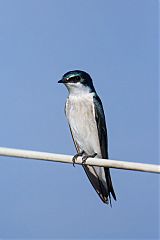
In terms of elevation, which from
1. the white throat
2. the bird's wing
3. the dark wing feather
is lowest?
the bird's wing

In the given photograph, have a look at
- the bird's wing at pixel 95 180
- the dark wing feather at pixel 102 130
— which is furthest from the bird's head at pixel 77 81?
the bird's wing at pixel 95 180

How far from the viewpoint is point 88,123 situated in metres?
7.73

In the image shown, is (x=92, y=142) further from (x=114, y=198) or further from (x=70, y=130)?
(x=114, y=198)

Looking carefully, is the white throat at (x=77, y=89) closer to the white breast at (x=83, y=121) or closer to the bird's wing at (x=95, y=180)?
the white breast at (x=83, y=121)

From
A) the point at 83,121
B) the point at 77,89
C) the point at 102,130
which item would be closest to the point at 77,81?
the point at 77,89

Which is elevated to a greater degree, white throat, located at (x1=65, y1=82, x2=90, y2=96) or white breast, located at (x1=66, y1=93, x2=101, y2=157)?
white throat, located at (x1=65, y1=82, x2=90, y2=96)

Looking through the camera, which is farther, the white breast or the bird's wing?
the white breast

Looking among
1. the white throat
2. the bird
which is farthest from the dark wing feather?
the white throat

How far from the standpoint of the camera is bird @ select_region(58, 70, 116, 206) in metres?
7.51

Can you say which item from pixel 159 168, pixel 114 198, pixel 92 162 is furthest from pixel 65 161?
pixel 114 198

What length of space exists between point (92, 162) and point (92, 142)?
288 cm

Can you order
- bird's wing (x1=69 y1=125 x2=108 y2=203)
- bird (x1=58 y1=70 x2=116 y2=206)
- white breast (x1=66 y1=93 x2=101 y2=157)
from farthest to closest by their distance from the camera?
1. white breast (x1=66 y1=93 x2=101 y2=157)
2. bird (x1=58 y1=70 x2=116 y2=206)
3. bird's wing (x1=69 y1=125 x2=108 y2=203)

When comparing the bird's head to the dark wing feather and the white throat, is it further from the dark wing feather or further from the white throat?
the dark wing feather

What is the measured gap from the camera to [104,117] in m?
7.75
